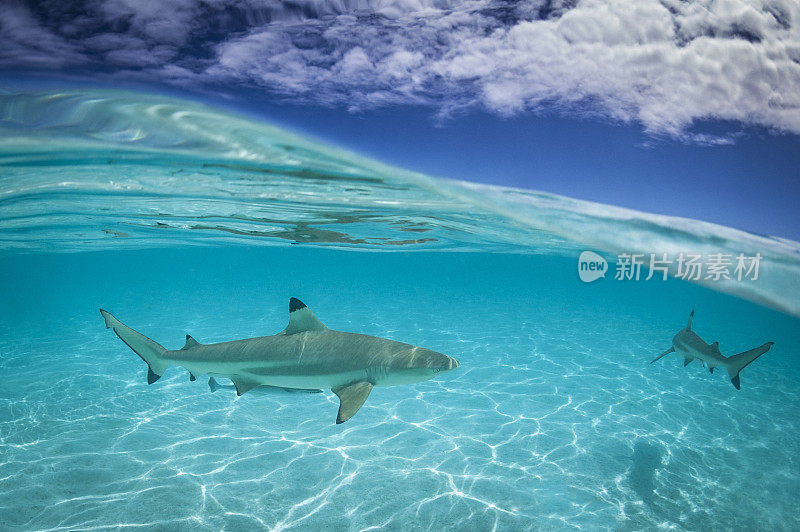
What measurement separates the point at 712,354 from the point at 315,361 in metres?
9.58

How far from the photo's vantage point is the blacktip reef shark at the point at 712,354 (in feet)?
26.7

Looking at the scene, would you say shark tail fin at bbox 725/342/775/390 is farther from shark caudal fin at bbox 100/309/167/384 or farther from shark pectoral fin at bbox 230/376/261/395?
shark caudal fin at bbox 100/309/167/384

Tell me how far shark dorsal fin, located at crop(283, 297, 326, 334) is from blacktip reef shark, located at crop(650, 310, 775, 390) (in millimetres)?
8543

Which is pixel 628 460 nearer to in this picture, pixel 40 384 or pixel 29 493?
pixel 29 493

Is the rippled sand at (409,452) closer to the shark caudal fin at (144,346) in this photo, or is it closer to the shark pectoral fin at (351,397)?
the shark caudal fin at (144,346)

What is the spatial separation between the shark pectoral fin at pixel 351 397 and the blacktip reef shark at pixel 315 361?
12 mm

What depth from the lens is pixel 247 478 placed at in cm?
724

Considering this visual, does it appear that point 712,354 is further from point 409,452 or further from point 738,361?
point 409,452

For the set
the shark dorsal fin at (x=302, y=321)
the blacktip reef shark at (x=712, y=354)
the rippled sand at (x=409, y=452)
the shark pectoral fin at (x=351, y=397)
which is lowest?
the rippled sand at (x=409, y=452)

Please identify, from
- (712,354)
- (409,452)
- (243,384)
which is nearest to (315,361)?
(243,384)

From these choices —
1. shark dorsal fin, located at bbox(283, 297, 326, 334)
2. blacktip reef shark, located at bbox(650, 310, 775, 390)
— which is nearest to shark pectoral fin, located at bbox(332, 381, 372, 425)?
shark dorsal fin, located at bbox(283, 297, 326, 334)

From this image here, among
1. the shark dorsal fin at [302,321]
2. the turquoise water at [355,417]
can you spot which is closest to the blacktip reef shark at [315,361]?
the shark dorsal fin at [302,321]

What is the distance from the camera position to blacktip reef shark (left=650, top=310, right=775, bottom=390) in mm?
8152

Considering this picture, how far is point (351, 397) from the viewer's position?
4629mm
